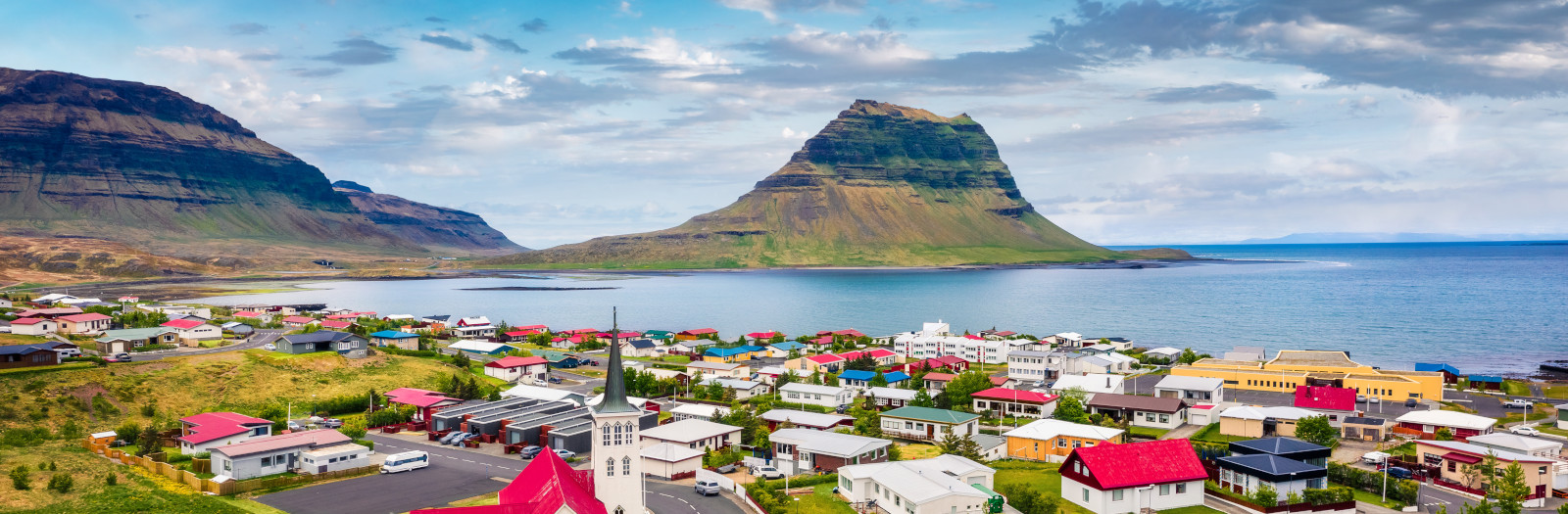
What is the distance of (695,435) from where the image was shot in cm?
4412

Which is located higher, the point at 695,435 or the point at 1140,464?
the point at 1140,464

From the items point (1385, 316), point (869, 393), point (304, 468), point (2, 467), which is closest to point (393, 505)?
point (304, 468)

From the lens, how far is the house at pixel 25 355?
50156 millimetres

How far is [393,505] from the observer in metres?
34.3

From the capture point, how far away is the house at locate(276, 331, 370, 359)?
67.6 m

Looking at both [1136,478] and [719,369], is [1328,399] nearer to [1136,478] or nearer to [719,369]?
[1136,478]

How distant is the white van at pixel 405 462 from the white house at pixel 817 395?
2499 centimetres

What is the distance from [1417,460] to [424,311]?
139 meters

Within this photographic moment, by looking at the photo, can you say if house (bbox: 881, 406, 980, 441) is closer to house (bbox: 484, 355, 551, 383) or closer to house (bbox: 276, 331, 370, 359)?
house (bbox: 484, 355, 551, 383)

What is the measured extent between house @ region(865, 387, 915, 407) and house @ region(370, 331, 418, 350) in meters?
43.7

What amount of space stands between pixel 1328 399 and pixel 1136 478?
26391 millimetres

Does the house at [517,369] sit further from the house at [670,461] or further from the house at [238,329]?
the house at [670,461]

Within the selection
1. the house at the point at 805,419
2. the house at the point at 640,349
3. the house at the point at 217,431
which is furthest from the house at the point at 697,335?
the house at the point at 217,431

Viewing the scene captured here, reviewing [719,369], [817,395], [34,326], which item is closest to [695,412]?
[817,395]
